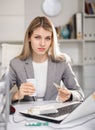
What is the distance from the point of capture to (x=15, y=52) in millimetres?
2385

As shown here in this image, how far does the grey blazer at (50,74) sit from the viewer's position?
199cm

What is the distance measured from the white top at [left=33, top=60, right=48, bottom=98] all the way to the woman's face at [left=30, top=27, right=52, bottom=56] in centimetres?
11

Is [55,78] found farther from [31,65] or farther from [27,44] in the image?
[27,44]

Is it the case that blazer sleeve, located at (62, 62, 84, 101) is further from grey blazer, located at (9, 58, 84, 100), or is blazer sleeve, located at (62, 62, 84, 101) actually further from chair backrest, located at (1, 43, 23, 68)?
chair backrest, located at (1, 43, 23, 68)

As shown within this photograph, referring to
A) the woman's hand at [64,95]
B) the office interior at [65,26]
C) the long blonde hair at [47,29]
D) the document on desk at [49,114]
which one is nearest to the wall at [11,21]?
the office interior at [65,26]

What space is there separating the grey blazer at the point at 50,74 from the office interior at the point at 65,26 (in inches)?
65.3

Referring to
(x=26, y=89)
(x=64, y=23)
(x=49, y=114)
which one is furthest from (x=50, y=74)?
(x=64, y=23)

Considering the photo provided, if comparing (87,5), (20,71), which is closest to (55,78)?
(20,71)

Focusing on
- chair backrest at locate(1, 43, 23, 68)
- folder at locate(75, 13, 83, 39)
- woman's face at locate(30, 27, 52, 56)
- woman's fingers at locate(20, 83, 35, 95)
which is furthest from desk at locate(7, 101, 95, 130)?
folder at locate(75, 13, 83, 39)

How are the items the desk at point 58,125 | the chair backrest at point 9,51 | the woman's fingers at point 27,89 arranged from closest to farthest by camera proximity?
1. the desk at point 58,125
2. the woman's fingers at point 27,89
3. the chair backrest at point 9,51

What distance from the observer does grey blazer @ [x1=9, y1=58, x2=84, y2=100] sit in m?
1.99

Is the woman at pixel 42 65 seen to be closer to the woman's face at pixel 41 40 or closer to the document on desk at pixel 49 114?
the woman's face at pixel 41 40

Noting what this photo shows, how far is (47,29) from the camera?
201 cm

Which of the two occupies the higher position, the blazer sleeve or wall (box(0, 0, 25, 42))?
wall (box(0, 0, 25, 42))
